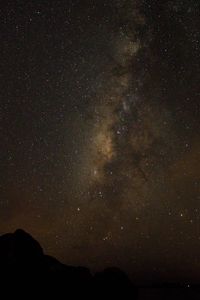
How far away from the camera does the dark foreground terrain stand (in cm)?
1753

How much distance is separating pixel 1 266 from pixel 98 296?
196 inches

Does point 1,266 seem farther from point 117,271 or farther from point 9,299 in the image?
point 117,271

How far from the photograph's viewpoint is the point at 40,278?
59.9 ft

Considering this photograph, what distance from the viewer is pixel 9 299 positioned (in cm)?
1683

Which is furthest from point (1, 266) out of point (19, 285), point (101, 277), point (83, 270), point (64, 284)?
point (101, 277)

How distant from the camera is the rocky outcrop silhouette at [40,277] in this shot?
17625 mm

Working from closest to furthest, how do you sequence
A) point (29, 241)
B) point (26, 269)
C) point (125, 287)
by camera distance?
point (26, 269)
point (29, 241)
point (125, 287)

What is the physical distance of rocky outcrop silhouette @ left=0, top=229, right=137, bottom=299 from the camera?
17.6 meters

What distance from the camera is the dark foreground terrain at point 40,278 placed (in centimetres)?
1753

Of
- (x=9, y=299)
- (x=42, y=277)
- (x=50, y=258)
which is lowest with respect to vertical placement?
(x=9, y=299)

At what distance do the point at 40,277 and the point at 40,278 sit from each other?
2.2 inches

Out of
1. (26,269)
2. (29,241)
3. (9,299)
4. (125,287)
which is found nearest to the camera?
(9,299)

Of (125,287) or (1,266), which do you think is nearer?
(1,266)

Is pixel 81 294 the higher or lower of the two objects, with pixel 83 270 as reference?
lower
